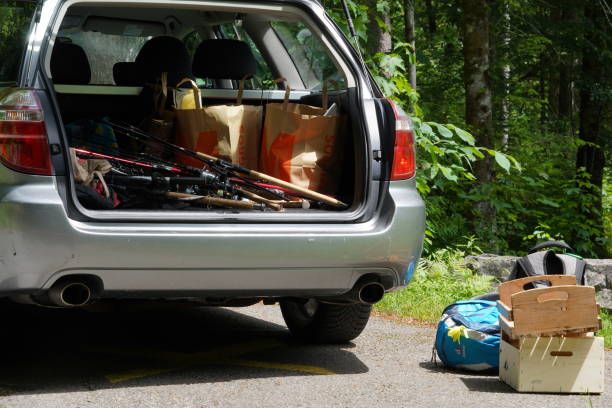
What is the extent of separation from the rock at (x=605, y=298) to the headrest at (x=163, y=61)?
4313mm

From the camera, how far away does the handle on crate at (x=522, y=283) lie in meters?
5.01

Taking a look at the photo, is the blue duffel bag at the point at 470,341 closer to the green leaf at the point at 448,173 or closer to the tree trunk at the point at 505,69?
the green leaf at the point at 448,173

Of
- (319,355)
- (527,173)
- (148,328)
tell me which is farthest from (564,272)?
A: (527,173)

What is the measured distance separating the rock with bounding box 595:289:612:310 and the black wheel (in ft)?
12.2

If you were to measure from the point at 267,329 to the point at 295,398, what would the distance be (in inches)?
78.8

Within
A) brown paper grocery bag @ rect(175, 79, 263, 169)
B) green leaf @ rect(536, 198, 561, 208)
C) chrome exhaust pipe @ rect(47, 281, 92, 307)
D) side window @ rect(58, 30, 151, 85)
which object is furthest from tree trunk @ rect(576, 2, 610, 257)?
chrome exhaust pipe @ rect(47, 281, 92, 307)

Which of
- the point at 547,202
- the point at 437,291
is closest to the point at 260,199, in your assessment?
the point at 437,291

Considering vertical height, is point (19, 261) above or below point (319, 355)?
above

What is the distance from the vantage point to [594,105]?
16453 millimetres

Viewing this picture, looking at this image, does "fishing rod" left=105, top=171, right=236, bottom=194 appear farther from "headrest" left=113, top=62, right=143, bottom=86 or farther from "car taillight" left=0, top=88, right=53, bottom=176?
"headrest" left=113, top=62, right=143, bottom=86

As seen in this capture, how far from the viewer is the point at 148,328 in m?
6.33

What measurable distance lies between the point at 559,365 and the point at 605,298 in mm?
4388

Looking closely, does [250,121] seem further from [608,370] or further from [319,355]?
[608,370]

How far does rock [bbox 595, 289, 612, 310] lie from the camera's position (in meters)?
8.73
